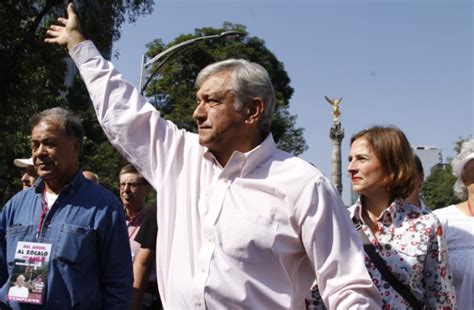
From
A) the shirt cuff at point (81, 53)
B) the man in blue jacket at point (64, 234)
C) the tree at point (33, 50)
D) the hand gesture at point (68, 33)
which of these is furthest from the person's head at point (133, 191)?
the tree at point (33, 50)

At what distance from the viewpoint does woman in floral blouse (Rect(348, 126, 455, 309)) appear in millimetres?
3230

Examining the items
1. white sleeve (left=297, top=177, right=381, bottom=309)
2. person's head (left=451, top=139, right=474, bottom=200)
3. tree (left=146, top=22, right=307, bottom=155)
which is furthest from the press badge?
tree (left=146, top=22, right=307, bottom=155)

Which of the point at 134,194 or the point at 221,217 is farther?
the point at 134,194

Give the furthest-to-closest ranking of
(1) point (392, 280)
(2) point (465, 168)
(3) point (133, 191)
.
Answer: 1. (3) point (133, 191)
2. (2) point (465, 168)
3. (1) point (392, 280)

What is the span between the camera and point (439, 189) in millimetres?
55656

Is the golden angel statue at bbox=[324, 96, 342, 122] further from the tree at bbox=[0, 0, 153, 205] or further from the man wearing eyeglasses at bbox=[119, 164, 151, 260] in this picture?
the man wearing eyeglasses at bbox=[119, 164, 151, 260]

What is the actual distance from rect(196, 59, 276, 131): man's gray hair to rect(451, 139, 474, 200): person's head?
220 cm

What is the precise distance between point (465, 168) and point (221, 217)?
2.63 metres

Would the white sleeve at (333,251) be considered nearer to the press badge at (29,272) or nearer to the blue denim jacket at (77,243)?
the blue denim jacket at (77,243)

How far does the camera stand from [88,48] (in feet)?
9.46

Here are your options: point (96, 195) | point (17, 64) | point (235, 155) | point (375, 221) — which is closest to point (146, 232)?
point (96, 195)

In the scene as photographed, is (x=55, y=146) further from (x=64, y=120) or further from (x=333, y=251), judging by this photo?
(x=333, y=251)

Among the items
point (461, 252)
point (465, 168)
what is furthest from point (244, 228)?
point (465, 168)

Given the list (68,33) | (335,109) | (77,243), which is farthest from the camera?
(335,109)
